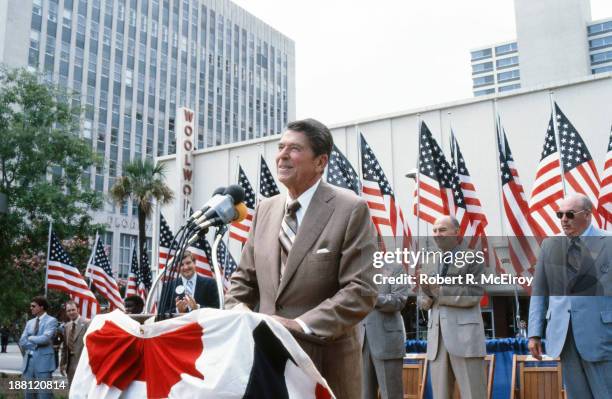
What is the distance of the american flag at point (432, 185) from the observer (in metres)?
11.3

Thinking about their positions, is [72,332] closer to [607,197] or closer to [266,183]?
[266,183]

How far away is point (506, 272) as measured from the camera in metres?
5.47

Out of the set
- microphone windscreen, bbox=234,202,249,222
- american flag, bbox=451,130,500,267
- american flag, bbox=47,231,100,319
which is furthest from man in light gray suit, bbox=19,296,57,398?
microphone windscreen, bbox=234,202,249,222

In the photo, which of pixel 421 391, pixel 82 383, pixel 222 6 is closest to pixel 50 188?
pixel 421 391

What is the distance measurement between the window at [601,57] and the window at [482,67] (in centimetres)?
2089

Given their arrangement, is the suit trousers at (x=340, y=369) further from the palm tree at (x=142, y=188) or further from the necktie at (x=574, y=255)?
the palm tree at (x=142, y=188)

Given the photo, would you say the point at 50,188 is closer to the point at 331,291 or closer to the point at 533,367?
the point at 533,367

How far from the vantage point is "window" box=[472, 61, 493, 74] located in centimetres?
13212

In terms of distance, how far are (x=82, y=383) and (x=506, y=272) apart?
4168 mm

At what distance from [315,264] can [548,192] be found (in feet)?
29.3

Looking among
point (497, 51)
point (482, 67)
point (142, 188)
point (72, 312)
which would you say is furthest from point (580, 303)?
point (482, 67)

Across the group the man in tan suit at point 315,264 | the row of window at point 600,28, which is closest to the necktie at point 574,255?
the man in tan suit at point 315,264

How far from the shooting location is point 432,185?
Result: 1146cm

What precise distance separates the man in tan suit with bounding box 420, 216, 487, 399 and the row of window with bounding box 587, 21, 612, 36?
128233mm
